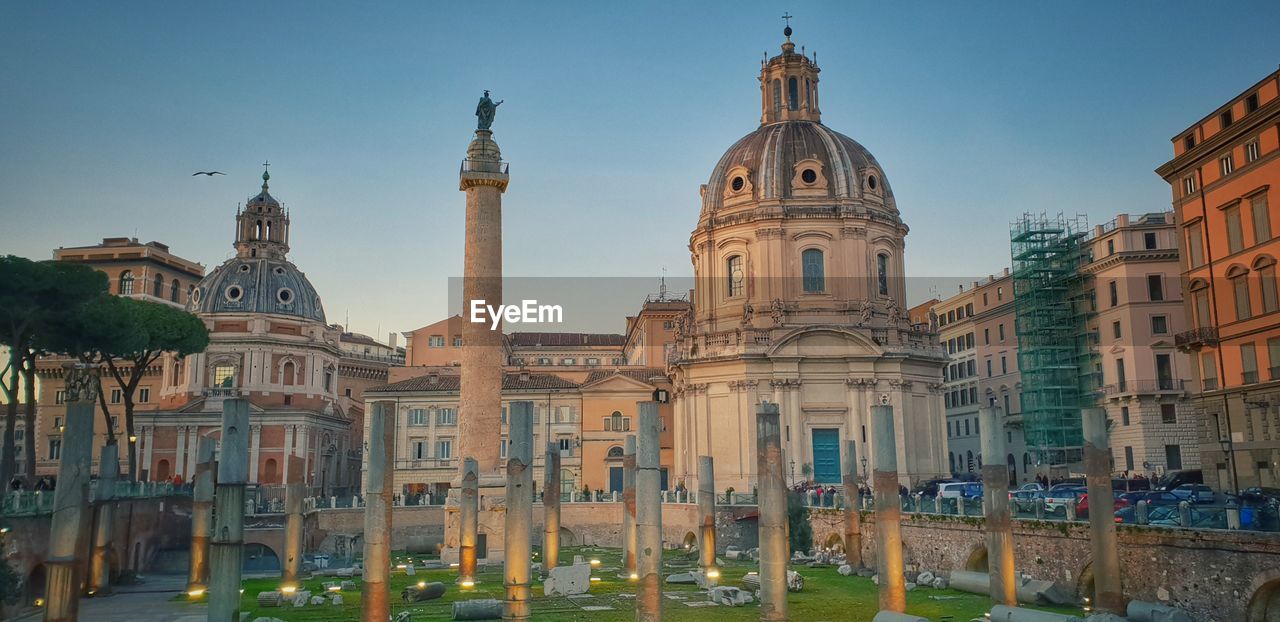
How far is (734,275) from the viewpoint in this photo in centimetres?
5681

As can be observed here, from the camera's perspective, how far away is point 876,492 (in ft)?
79.4

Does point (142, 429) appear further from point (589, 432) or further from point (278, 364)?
point (589, 432)

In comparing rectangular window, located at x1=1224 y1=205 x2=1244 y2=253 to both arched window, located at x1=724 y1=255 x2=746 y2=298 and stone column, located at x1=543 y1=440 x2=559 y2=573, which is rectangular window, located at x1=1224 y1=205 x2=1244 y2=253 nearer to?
arched window, located at x1=724 y1=255 x2=746 y2=298

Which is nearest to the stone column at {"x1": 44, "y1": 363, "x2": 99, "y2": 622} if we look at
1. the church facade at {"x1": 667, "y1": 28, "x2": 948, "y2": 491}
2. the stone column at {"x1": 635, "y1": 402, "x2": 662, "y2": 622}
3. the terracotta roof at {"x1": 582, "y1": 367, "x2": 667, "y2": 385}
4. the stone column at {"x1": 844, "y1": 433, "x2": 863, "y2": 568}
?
the stone column at {"x1": 635, "y1": 402, "x2": 662, "y2": 622}

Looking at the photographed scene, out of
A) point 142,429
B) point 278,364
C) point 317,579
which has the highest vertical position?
point 278,364

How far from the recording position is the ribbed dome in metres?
55.9

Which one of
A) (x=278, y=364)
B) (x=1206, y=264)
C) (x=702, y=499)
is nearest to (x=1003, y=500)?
(x=702, y=499)

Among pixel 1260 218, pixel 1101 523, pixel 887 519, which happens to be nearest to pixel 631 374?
pixel 1260 218

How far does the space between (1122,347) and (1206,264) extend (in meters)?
15.7

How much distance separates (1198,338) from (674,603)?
2491 centimetres

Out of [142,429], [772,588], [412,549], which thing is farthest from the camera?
[142,429]

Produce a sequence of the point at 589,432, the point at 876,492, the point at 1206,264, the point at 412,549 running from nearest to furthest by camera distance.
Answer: the point at 876,492 < the point at 1206,264 < the point at 412,549 < the point at 589,432

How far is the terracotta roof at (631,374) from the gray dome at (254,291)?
22.7 metres

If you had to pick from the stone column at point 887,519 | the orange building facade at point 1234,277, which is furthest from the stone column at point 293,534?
the orange building facade at point 1234,277
